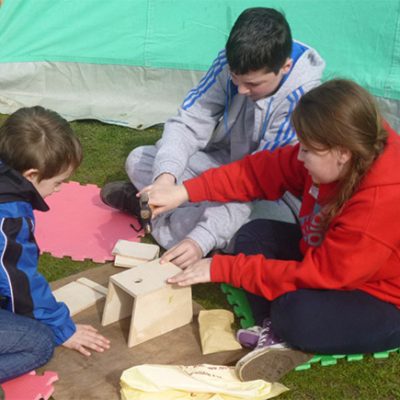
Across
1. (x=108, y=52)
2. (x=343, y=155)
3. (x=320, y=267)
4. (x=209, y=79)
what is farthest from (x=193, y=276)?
(x=108, y=52)

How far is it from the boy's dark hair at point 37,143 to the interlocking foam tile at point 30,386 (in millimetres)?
617

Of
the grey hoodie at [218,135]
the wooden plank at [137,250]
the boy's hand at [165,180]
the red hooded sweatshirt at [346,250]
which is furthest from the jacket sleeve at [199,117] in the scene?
the red hooded sweatshirt at [346,250]

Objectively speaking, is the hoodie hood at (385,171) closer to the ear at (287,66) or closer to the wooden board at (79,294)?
the ear at (287,66)

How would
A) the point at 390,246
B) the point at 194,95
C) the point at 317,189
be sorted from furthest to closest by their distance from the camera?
1. the point at 194,95
2. the point at 317,189
3. the point at 390,246

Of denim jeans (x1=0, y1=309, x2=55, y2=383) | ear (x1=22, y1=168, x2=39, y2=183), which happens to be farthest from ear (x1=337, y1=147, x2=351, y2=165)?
denim jeans (x1=0, y1=309, x2=55, y2=383)

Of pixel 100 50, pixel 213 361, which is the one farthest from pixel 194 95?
pixel 100 50

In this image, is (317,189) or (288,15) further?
(288,15)

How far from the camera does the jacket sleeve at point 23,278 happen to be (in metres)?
1.69

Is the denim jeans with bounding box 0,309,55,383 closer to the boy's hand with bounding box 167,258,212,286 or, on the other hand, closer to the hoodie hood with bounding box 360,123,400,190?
the boy's hand with bounding box 167,258,212,286

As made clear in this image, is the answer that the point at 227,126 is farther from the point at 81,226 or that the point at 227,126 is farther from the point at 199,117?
the point at 81,226

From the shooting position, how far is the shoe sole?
70.6 inches

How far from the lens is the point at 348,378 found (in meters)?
1.90

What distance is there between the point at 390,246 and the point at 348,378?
0.48m

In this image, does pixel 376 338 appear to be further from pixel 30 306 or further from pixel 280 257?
pixel 30 306
